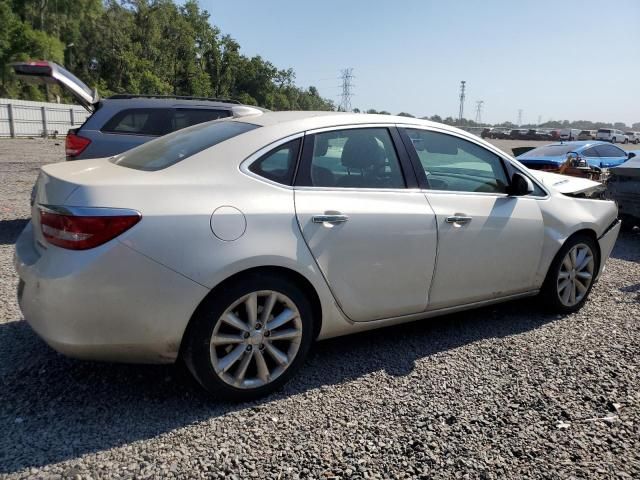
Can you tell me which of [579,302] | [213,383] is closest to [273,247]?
[213,383]

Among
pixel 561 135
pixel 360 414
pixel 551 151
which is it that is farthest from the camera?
pixel 561 135

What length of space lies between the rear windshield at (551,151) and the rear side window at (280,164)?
961 cm

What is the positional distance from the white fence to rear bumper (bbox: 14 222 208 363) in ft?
108

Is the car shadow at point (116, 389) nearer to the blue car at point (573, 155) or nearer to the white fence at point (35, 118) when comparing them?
the blue car at point (573, 155)

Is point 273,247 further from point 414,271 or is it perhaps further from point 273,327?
point 414,271

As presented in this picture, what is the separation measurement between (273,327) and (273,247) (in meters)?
0.47

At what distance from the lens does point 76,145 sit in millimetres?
6551

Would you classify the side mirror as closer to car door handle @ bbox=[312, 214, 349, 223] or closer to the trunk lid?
car door handle @ bbox=[312, 214, 349, 223]

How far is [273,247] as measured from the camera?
9.30 feet

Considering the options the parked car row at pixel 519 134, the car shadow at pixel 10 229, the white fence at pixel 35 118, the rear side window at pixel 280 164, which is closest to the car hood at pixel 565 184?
the rear side window at pixel 280 164

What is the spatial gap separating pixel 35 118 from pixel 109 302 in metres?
35.4

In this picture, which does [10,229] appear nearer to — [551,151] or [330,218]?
[330,218]

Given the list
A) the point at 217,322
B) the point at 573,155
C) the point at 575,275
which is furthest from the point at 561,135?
the point at 217,322

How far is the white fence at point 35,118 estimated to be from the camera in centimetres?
3024
